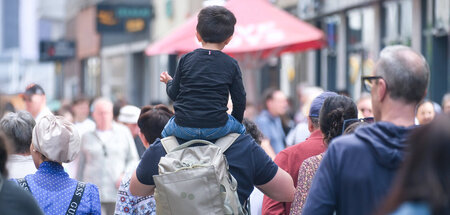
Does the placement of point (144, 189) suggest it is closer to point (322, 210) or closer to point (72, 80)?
point (322, 210)

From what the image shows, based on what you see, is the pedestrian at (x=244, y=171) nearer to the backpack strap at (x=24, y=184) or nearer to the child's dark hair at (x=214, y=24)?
the child's dark hair at (x=214, y=24)

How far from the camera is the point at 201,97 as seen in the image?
14.4ft

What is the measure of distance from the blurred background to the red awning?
0.70 m

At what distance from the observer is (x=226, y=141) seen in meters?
4.40

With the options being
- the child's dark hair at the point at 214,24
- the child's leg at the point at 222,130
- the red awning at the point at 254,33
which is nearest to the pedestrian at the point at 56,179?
the child's leg at the point at 222,130

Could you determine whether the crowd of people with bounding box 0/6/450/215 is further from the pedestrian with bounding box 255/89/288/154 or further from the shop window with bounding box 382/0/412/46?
the shop window with bounding box 382/0/412/46

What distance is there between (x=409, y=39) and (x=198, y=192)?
13.6 metres

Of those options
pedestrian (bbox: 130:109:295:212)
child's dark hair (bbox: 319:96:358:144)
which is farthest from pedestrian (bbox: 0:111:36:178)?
child's dark hair (bbox: 319:96:358:144)

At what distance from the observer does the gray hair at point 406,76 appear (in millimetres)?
3609

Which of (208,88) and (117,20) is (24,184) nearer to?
(208,88)

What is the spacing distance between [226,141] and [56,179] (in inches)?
42.8

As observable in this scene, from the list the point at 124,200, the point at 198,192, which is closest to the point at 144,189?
the point at 198,192

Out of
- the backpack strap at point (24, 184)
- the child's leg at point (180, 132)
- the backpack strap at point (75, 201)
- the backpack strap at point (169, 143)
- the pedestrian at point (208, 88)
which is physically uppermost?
the pedestrian at point (208, 88)

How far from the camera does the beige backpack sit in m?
4.18
